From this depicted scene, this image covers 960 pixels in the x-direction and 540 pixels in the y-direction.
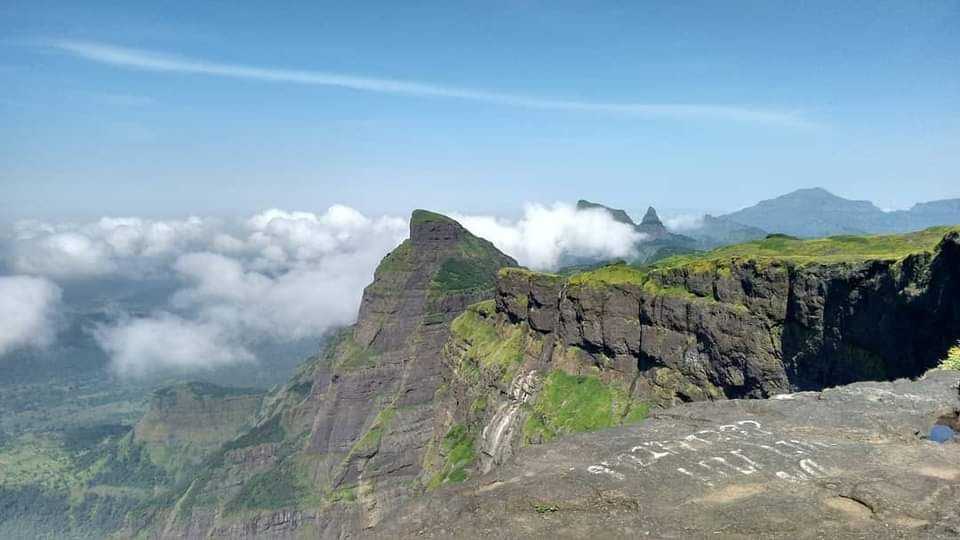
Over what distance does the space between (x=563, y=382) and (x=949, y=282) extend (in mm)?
61032

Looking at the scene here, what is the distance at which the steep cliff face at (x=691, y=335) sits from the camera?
5194 centimetres

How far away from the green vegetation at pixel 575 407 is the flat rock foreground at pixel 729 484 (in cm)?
5850

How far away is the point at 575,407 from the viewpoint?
3688 inches

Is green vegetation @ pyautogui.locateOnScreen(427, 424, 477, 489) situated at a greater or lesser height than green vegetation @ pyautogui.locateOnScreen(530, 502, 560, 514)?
lesser

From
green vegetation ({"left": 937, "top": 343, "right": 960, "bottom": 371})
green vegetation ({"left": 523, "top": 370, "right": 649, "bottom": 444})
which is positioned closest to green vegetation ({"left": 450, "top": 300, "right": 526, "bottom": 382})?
green vegetation ({"left": 523, "top": 370, "right": 649, "bottom": 444})

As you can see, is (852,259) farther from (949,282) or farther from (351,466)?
(351,466)

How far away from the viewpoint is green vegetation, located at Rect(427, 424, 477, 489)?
11044 cm

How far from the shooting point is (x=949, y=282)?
44281 mm

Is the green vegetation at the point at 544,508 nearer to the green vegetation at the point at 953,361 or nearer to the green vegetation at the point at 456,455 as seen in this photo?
the green vegetation at the point at 953,361

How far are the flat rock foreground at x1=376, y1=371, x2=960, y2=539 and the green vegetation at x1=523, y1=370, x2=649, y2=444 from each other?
58.5m

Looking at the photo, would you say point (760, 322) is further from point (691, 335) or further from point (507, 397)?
point (507, 397)

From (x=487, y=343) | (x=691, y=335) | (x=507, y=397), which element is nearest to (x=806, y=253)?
(x=691, y=335)

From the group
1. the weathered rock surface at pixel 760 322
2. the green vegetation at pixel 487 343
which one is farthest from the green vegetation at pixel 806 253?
the green vegetation at pixel 487 343

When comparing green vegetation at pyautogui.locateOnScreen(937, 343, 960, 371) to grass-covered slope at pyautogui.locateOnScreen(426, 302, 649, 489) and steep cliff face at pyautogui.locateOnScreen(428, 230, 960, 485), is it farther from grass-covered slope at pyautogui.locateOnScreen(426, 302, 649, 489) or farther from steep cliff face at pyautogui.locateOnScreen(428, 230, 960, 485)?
grass-covered slope at pyautogui.locateOnScreen(426, 302, 649, 489)
